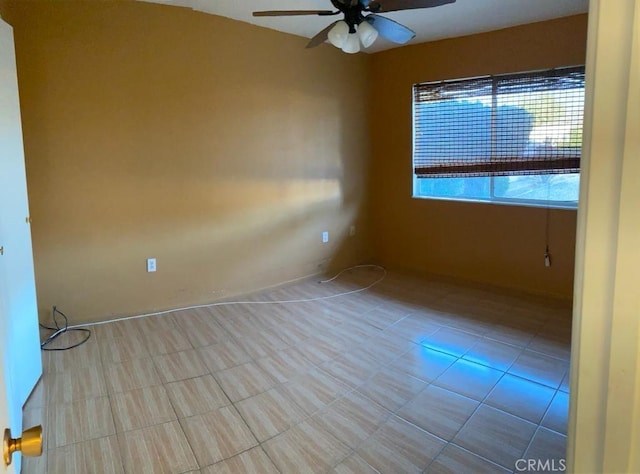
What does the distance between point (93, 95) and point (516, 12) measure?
3.29m

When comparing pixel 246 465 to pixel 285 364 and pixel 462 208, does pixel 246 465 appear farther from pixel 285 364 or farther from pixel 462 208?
pixel 462 208

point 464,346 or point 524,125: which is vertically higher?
point 524,125

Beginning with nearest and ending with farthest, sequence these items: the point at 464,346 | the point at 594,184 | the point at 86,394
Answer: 1. the point at 594,184
2. the point at 86,394
3. the point at 464,346

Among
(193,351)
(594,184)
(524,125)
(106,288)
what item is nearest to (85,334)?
(106,288)

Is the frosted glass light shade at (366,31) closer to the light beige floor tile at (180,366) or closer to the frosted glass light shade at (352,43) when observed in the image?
the frosted glass light shade at (352,43)

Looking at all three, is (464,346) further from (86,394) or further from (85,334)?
(85,334)

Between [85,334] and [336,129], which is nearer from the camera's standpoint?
[85,334]

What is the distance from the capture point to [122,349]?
2.87 m

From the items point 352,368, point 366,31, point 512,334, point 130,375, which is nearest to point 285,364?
point 352,368

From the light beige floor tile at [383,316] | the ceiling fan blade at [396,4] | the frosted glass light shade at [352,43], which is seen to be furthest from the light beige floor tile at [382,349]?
the ceiling fan blade at [396,4]

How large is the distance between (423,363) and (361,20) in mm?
2098

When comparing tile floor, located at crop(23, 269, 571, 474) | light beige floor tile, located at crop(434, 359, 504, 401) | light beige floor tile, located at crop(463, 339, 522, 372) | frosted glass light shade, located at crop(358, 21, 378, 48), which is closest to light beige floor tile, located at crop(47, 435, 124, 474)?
tile floor, located at crop(23, 269, 571, 474)

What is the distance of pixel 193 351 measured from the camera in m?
2.87

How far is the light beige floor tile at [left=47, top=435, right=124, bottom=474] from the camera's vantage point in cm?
180
